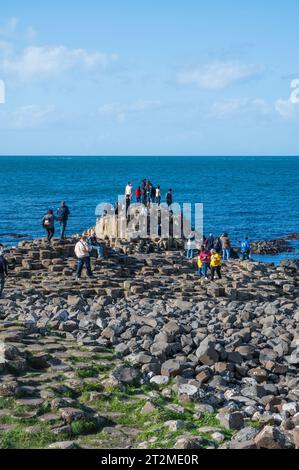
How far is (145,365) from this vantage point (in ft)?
47.8

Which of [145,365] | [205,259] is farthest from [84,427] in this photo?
[205,259]

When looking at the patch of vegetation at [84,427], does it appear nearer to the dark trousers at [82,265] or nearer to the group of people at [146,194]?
the dark trousers at [82,265]

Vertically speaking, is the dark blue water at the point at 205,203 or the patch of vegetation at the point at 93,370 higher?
the patch of vegetation at the point at 93,370

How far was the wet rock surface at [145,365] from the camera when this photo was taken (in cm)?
1095

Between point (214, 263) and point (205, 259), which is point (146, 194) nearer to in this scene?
point (205, 259)

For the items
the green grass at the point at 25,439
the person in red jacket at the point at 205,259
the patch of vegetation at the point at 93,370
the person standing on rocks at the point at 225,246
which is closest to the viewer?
the green grass at the point at 25,439

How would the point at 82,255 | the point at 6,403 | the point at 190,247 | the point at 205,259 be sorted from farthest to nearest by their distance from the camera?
the point at 190,247
the point at 205,259
the point at 82,255
the point at 6,403

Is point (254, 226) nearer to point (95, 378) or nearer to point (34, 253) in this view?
point (34, 253)

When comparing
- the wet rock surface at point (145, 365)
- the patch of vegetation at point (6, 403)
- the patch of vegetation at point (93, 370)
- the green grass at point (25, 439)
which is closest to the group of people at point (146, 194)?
the wet rock surface at point (145, 365)

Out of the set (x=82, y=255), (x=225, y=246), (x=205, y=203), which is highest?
(x=82, y=255)

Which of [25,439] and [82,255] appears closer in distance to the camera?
[25,439]

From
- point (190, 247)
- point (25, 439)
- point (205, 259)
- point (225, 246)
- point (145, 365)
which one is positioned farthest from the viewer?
point (225, 246)

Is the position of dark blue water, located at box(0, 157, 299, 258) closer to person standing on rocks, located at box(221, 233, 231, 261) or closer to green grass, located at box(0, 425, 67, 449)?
person standing on rocks, located at box(221, 233, 231, 261)

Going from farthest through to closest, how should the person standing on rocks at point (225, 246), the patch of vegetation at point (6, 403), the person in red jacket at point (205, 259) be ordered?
1. the person standing on rocks at point (225, 246)
2. the person in red jacket at point (205, 259)
3. the patch of vegetation at point (6, 403)
